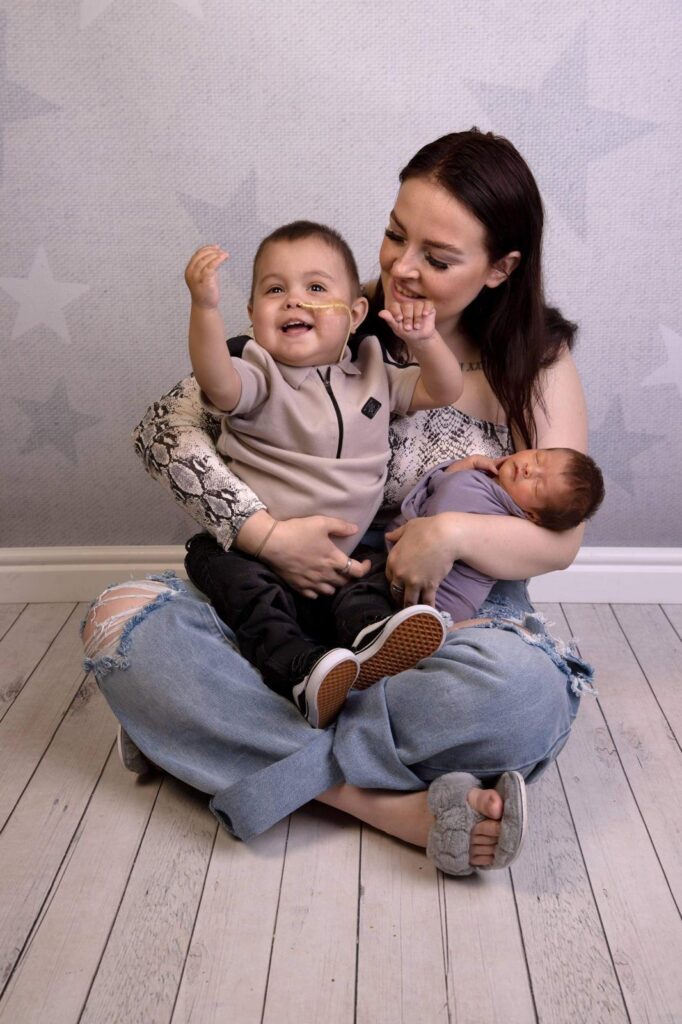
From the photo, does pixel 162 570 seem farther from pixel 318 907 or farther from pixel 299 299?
pixel 318 907

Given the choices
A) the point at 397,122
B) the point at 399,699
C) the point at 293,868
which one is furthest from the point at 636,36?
the point at 293,868

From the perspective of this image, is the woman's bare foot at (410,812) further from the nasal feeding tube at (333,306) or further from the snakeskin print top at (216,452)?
the nasal feeding tube at (333,306)

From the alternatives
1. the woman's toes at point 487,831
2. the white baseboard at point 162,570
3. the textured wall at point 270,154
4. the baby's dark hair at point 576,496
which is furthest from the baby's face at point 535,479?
the white baseboard at point 162,570

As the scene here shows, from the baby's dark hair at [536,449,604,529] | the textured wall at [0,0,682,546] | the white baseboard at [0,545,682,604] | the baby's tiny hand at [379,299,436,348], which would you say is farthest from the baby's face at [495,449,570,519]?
the white baseboard at [0,545,682,604]

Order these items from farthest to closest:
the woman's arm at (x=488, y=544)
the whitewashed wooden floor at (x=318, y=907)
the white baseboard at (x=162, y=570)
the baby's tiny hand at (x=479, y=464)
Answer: the white baseboard at (x=162, y=570) < the baby's tiny hand at (x=479, y=464) < the woman's arm at (x=488, y=544) < the whitewashed wooden floor at (x=318, y=907)

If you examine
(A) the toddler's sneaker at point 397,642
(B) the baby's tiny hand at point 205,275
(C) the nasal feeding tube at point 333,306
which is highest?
(B) the baby's tiny hand at point 205,275

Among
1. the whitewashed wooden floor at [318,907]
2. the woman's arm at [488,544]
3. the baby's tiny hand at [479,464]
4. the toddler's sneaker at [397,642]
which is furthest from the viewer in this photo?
the baby's tiny hand at [479,464]

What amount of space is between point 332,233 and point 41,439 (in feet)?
3.08

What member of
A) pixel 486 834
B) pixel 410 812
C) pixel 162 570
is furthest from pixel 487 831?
pixel 162 570

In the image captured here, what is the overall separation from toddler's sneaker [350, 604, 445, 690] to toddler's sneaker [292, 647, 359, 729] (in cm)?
4

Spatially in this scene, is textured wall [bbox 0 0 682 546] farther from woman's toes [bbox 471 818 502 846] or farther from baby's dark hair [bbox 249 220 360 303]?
woman's toes [bbox 471 818 502 846]

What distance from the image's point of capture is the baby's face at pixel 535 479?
1.60 m

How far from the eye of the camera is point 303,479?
158 cm

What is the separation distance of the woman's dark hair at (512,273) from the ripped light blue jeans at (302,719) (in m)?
0.43
